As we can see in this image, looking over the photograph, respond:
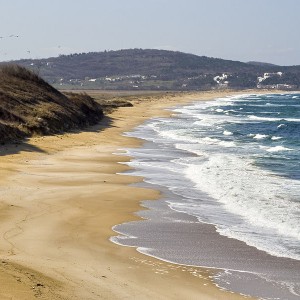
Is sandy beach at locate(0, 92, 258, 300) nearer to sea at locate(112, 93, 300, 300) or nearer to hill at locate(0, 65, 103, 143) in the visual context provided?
sea at locate(112, 93, 300, 300)

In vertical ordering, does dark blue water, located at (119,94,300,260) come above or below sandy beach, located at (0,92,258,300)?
below

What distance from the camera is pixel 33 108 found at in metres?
40.4

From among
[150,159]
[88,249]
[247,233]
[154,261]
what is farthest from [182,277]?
[150,159]

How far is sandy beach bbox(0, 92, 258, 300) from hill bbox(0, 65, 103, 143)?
25.6 ft

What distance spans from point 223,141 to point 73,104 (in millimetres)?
14361

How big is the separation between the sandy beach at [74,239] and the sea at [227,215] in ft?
1.92

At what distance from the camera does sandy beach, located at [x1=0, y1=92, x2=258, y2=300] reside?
10.5m

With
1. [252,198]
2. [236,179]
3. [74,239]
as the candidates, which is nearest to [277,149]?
[236,179]

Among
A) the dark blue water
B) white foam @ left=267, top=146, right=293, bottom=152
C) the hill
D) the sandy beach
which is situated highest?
the hill

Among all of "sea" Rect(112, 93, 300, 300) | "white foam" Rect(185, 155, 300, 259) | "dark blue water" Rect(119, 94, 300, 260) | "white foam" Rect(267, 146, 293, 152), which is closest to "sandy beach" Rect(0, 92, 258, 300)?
"sea" Rect(112, 93, 300, 300)

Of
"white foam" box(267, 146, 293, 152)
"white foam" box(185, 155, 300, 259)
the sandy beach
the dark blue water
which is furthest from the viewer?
"white foam" box(267, 146, 293, 152)

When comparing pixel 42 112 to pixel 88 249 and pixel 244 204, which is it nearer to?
pixel 244 204

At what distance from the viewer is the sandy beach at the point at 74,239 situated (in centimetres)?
1051

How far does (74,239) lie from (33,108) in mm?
27351
